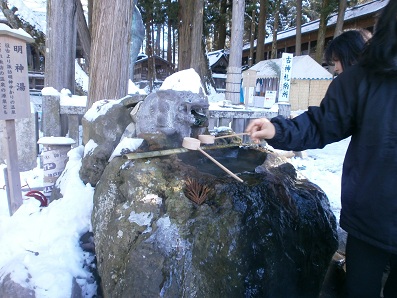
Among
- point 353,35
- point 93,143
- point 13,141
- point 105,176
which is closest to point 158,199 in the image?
point 105,176

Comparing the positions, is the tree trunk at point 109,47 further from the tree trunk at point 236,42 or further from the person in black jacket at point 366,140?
the person in black jacket at point 366,140

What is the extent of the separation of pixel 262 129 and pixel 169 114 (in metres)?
1.13

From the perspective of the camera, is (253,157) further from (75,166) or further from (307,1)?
(307,1)

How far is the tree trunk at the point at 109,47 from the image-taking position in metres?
3.72

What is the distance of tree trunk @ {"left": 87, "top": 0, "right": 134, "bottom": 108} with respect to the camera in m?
3.72

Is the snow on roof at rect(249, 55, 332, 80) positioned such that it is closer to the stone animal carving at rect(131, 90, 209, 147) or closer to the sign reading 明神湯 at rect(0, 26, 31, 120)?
the sign reading 明神湯 at rect(0, 26, 31, 120)

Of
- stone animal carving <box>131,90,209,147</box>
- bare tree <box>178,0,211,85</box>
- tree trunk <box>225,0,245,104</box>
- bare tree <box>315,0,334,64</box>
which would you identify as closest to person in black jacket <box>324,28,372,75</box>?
stone animal carving <box>131,90,209,147</box>

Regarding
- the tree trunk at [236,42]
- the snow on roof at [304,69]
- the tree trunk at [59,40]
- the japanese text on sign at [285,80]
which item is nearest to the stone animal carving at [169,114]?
the tree trunk at [59,40]

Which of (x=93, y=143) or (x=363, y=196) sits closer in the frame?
(x=363, y=196)

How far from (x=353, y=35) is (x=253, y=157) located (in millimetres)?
1187

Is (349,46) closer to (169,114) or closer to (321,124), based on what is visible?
(321,124)

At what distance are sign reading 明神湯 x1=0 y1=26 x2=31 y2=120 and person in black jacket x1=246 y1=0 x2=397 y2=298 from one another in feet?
8.80

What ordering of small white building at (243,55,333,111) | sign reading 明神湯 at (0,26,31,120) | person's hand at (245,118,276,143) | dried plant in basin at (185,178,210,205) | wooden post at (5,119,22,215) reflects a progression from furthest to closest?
small white building at (243,55,333,111), wooden post at (5,119,22,215), sign reading 明神湯 at (0,26,31,120), dried plant in basin at (185,178,210,205), person's hand at (245,118,276,143)

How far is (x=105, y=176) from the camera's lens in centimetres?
220
